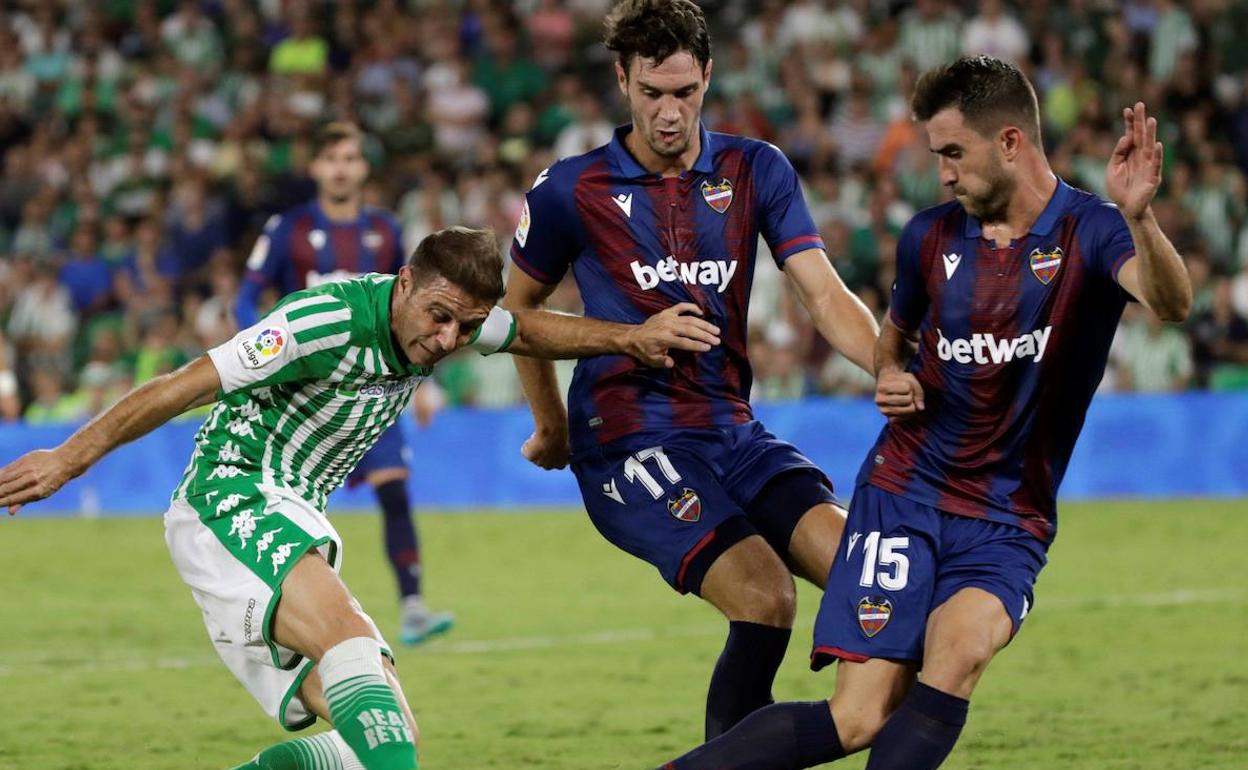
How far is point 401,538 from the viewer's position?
10.0m

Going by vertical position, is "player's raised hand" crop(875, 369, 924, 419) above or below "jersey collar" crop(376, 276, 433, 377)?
below

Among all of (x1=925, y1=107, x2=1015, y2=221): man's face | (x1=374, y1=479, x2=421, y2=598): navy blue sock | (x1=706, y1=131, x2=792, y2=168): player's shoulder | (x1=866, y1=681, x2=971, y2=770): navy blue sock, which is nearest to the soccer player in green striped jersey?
(x1=706, y1=131, x2=792, y2=168): player's shoulder

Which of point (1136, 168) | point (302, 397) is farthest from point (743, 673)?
point (1136, 168)

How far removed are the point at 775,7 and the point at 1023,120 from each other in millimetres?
15755

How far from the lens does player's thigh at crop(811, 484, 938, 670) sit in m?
5.24

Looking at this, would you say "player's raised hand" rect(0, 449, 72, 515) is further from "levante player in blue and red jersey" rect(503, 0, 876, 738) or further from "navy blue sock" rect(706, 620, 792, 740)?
"navy blue sock" rect(706, 620, 792, 740)

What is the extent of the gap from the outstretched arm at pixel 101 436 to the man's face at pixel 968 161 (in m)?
2.13

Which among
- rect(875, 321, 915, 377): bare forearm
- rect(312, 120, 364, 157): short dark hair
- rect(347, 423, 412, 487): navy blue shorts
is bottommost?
rect(347, 423, 412, 487): navy blue shorts

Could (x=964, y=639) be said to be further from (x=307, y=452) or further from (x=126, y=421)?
(x=126, y=421)

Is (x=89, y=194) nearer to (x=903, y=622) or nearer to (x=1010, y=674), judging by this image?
(x=1010, y=674)

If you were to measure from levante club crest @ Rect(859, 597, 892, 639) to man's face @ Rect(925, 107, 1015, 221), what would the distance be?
115cm

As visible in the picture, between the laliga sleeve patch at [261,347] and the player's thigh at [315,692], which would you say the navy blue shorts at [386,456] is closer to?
the player's thigh at [315,692]

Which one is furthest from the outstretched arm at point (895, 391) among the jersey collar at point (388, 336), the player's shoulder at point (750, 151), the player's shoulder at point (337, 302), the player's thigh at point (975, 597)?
the player's shoulder at point (337, 302)

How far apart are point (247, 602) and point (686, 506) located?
135 cm
